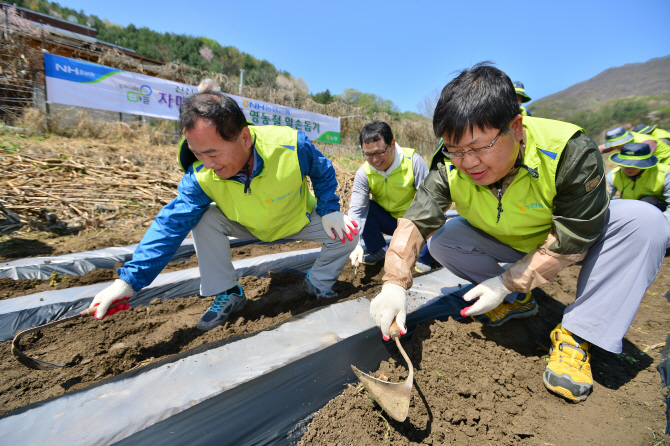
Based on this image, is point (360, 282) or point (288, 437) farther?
point (360, 282)

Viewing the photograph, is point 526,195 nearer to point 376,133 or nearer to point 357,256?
point 357,256

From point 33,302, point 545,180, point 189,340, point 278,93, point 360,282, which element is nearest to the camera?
point 545,180

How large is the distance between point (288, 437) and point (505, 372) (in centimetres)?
95

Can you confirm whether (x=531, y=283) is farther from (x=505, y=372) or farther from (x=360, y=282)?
(x=360, y=282)

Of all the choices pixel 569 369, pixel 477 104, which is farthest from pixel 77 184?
pixel 569 369

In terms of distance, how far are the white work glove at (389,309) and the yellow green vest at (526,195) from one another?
0.57 metres

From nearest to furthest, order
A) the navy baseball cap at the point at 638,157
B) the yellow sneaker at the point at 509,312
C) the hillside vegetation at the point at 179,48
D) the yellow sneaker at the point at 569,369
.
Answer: the yellow sneaker at the point at 569,369 → the yellow sneaker at the point at 509,312 → the navy baseball cap at the point at 638,157 → the hillside vegetation at the point at 179,48

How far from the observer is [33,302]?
6.26 feet

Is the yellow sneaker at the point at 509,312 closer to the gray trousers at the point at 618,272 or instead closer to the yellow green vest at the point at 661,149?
the gray trousers at the point at 618,272

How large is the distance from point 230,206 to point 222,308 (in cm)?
61

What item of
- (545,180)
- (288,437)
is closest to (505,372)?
(545,180)

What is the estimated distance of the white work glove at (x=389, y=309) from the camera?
1.32 m

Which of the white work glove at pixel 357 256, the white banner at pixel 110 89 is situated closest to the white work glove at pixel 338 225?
the white work glove at pixel 357 256

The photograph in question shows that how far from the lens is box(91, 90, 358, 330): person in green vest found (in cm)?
156
